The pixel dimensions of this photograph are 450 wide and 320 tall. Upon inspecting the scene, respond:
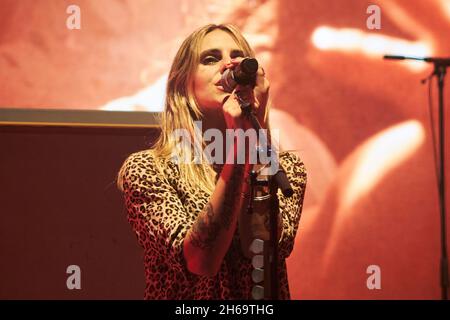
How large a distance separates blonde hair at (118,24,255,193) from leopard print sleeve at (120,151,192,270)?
0.05 meters

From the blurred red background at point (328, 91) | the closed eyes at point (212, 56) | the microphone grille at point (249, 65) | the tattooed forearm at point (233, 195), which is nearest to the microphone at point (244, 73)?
the microphone grille at point (249, 65)

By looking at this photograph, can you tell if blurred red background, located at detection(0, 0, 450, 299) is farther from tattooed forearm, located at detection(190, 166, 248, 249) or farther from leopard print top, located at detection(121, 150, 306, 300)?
tattooed forearm, located at detection(190, 166, 248, 249)

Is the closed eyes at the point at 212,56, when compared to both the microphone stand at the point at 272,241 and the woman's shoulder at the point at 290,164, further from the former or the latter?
the microphone stand at the point at 272,241

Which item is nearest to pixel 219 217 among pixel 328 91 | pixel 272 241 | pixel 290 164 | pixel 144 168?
pixel 272 241

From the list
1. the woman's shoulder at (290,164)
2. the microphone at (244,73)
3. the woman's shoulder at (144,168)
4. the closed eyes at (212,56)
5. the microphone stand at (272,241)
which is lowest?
the microphone stand at (272,241)

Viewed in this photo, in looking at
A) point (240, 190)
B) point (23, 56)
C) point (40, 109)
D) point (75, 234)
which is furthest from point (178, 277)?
point (23, 56)

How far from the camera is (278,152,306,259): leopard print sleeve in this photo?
1445 mm

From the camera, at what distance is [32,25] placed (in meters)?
2.41

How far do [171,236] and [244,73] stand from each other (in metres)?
0.40

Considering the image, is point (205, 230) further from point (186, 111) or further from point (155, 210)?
point (186, 111)

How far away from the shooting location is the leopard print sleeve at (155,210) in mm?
1353

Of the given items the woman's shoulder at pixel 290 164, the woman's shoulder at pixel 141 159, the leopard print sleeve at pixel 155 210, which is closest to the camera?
the leopard print sleeve at pixel 155 210
